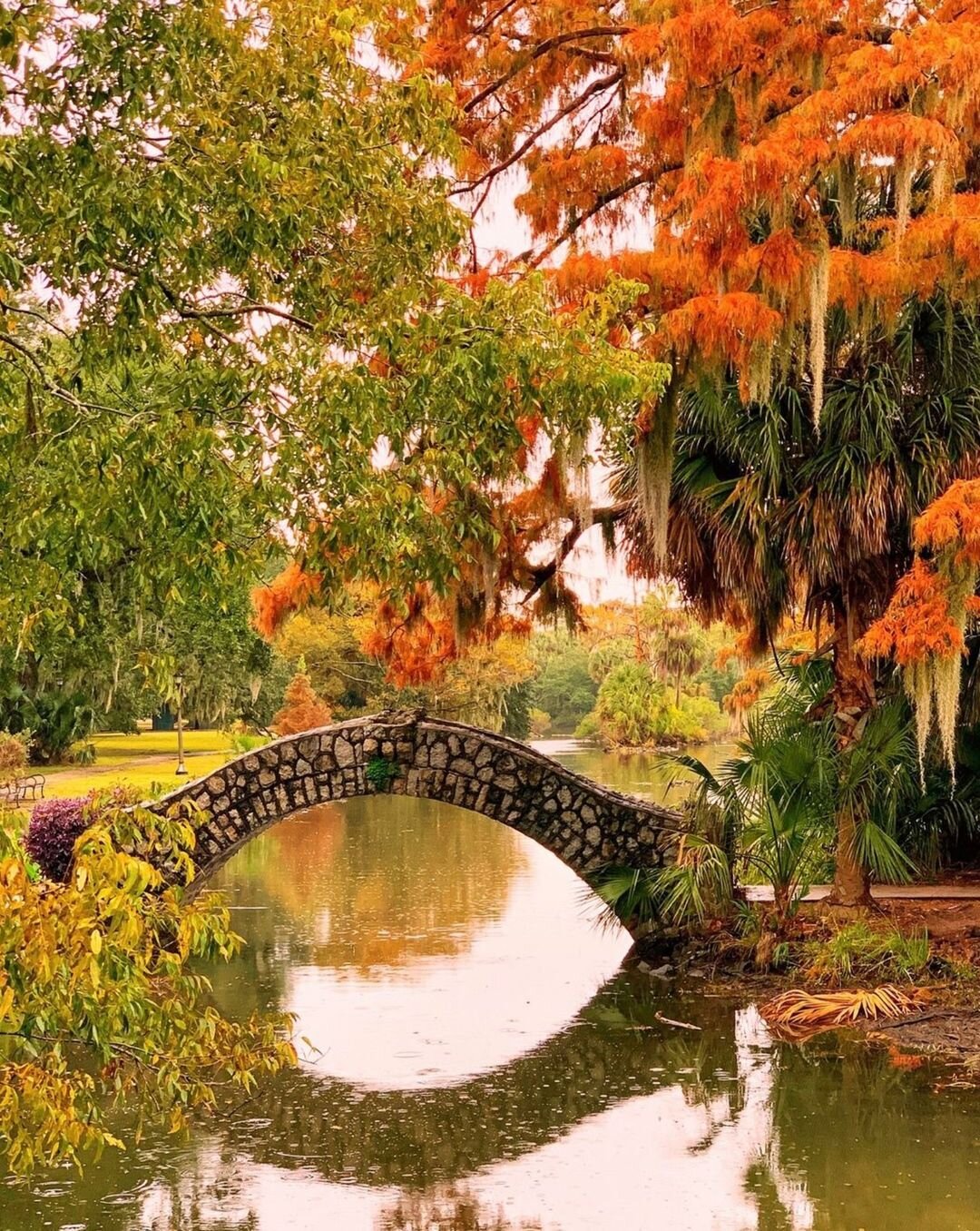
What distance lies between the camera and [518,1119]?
10531 millimetres

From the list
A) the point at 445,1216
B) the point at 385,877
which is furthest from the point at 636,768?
the point at 445,1216

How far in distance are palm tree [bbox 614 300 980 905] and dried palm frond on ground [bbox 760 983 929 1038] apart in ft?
4.85

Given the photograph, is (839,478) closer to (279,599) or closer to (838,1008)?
(838,1008)

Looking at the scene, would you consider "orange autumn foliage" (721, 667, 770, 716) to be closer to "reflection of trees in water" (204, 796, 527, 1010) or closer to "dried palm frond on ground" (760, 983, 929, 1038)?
"reflection of trees in water" (204, 796, 527, 1010)

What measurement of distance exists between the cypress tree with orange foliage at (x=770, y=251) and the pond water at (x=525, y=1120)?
2957 mm

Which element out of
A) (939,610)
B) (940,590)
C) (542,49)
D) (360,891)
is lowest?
(360,891)

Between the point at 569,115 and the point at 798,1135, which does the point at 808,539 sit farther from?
the point at 798,1135

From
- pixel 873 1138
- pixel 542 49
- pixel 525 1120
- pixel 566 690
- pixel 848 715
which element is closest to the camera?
pixel 873 1138

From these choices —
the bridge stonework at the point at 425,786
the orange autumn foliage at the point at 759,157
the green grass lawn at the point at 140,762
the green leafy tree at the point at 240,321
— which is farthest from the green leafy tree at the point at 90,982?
the green grass lawn at the point at 140,762

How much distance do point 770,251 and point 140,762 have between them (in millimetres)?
30919

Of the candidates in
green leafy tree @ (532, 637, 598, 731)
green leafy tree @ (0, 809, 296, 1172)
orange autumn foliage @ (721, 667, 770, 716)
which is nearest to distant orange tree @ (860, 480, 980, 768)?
green leafy tree @ (0, 809, 296, 1172)

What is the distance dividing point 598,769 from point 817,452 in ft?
89.7

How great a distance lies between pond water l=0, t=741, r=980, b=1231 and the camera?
342 inches

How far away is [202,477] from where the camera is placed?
6930 millimetres
